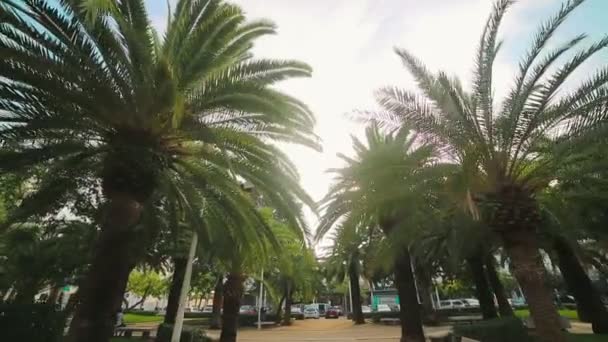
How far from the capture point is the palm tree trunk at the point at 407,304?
12547 mm

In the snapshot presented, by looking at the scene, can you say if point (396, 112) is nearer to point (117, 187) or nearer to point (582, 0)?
point (582, 0)

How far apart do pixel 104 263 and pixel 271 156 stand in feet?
13.1

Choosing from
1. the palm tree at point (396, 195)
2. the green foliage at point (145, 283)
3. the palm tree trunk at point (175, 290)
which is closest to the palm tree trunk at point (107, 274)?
the palm tree at point (396, 195)

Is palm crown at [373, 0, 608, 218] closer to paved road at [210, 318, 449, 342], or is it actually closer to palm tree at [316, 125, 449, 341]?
palm tree at [316, 125, 449, 341]

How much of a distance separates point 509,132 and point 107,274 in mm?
8397

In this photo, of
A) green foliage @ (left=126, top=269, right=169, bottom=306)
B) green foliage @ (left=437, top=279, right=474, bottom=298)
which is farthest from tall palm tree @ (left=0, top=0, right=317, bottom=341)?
green foliage @ (left=126, top=269, right=169, bottom=306)

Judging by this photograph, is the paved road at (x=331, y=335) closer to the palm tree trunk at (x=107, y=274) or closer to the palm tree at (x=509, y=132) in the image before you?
the palm tree at (x=509, y=132)

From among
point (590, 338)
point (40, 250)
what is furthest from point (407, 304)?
point (40, 250)

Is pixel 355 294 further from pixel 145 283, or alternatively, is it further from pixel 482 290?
pixel 145 283

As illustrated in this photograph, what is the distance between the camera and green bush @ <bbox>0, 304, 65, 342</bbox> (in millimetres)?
8719

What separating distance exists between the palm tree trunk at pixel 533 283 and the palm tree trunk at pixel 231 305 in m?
9.38

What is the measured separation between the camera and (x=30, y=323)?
9.15m

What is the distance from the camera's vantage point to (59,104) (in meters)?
6.70

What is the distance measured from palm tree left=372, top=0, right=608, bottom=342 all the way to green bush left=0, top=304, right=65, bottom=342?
1004 cm
